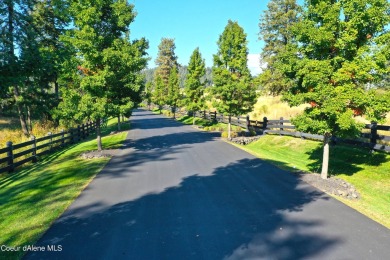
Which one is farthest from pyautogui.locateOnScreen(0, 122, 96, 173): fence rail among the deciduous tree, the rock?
the rock

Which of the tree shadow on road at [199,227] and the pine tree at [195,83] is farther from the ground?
the pine tree at [195,83]

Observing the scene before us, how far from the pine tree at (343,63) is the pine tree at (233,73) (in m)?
11.5

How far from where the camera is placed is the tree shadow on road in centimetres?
627

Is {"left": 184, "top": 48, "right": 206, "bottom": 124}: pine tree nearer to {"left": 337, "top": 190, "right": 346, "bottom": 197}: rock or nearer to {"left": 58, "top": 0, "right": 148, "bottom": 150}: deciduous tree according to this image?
{"left": 58, "top": 0, "right": 148, "bottom": 150}: deciduous tree

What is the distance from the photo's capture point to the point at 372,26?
409 inches

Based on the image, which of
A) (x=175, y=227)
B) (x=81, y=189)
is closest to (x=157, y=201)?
(x=175, y=227)

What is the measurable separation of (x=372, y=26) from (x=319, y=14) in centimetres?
188

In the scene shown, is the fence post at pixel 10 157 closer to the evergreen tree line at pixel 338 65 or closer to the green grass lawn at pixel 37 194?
the green grass lawn at pixel 37 194

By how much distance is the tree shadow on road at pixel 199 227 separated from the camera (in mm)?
6273

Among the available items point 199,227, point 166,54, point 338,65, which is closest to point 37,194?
point 199,227

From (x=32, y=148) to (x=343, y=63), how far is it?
1646cm

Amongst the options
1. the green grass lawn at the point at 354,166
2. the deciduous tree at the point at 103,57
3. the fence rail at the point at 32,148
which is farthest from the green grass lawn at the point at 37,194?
the green grass lawn at the point at 354,166

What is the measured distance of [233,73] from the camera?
78.3 ft

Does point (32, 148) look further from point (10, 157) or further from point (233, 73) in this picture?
point (233, 73)
